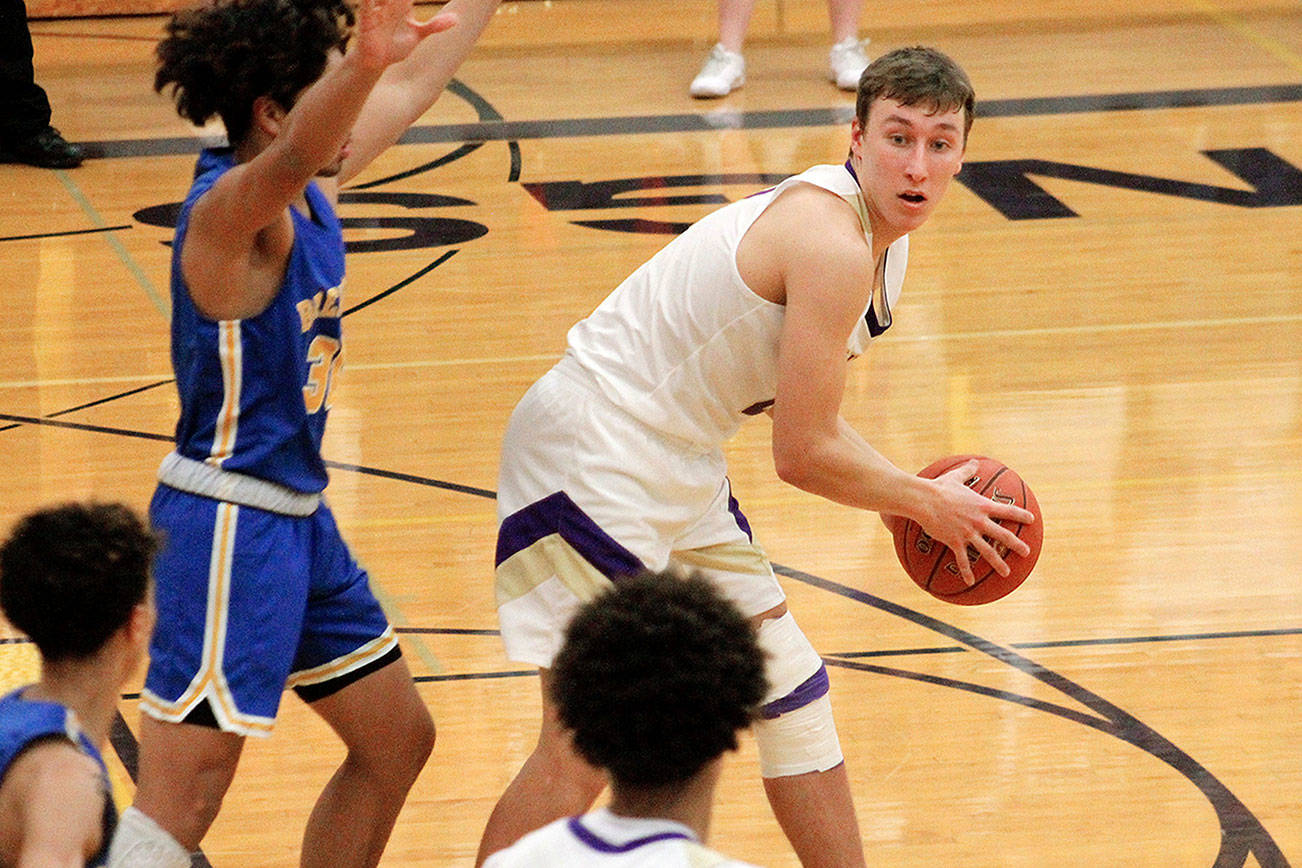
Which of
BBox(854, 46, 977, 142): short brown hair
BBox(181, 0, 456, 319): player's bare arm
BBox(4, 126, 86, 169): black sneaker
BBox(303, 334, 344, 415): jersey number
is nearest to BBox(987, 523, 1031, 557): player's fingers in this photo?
BBox(854, 46, 977, 142): short brown hair

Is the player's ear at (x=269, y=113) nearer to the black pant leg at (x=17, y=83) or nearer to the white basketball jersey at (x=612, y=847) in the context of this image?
the white basketball jersey at (x=612, y=847)

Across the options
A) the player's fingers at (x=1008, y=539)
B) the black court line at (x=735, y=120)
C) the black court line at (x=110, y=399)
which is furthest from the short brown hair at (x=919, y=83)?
the black court line at (x=735, y=120)

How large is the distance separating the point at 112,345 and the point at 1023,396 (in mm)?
3090

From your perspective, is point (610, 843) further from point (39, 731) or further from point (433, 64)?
point (433, 64)

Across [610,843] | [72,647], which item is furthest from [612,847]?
[72,647]

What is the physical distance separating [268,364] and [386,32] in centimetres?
53

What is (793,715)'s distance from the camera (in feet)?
10.3

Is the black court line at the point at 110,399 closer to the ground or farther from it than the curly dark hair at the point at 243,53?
closer to the ground

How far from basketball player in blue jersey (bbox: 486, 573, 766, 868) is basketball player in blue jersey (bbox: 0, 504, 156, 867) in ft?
1.72

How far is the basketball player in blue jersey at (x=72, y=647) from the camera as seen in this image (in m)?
2.15

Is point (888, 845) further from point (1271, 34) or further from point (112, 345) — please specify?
point (1271, 34)

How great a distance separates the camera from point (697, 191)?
8156mm

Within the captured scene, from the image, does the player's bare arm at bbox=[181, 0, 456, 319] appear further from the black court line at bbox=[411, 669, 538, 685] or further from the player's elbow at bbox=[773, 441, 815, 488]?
the black court line at bbox=[411, 669, 538, 685]

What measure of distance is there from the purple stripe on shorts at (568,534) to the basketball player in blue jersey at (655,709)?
91cm
